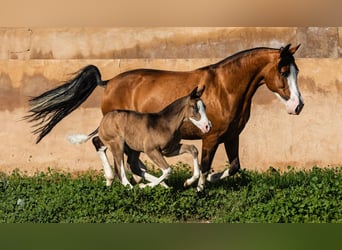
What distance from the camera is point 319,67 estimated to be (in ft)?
44.3

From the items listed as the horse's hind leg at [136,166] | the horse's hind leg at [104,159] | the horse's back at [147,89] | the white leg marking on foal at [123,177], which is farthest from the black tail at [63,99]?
the white leg marking on foal at [123,177]

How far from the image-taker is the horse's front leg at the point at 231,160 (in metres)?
13.0

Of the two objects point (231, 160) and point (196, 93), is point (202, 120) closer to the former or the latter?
point (196, 93)

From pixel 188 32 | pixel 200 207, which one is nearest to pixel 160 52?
pixel 188 32

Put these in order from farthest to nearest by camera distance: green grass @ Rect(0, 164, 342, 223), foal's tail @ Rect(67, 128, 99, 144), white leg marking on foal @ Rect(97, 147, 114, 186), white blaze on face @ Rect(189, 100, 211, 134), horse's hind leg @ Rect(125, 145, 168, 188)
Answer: foal's tail @ Rect(67, 128, 99, 144)
white leg marking on foal @ Rect(97, 147, 114, 186)
horse's hind leg @ Rect(125, 145, 168, 188)
white blaze on face @ Rect(189, 100, 211, 134)
green grass @ Rect(0, 164, 342, 223)

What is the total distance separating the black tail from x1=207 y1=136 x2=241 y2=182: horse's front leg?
1.77 m

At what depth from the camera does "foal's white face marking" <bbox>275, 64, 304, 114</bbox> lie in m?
12.8

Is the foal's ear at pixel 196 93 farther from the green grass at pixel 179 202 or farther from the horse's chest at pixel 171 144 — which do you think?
the green grass at pixel 179 202

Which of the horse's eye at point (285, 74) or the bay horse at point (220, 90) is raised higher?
the horse's eye at point (285, 74)

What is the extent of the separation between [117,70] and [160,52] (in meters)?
0.88

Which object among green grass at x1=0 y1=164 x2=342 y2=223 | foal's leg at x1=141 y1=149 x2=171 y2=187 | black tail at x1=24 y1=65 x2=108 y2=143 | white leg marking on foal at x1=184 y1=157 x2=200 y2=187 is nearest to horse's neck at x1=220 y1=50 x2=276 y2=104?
white leg marking on foal at x1=184 y1=157 x2=200 y2=187

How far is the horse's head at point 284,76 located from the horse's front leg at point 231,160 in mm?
803

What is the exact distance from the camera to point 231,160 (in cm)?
1308

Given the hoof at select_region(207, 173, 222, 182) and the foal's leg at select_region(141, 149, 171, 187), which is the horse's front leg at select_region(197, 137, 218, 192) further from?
the foal's leg at select_region(141, 149, 171, 187)
